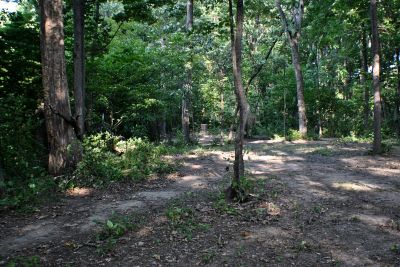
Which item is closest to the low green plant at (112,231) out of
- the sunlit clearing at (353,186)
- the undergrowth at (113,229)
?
the undergrowth at (113,229)

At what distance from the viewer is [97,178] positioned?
9.05m

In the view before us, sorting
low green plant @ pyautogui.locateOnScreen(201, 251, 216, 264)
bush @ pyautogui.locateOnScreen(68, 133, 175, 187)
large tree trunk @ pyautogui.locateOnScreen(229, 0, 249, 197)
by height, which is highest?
large tree trunk @ pyautogui.locateOnScreen(229, 0, 249, 197)

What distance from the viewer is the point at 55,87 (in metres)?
8.99

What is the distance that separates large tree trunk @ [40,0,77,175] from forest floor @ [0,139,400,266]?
111 cm

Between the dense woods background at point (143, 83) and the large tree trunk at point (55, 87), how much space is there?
0.03 m

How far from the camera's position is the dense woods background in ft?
29.5

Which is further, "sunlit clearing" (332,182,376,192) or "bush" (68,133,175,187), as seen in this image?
"bush" (68,133,175,187)

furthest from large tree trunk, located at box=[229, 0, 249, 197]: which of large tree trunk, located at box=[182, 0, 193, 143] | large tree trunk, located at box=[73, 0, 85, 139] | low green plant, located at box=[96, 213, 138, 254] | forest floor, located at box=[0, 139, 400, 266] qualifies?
large tree trunk, located at box=[182, 0, 193, 143]

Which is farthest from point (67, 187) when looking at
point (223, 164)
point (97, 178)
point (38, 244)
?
point (223, 164)

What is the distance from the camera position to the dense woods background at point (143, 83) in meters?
8.98

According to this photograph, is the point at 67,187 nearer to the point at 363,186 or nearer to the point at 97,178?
the point at 97,178

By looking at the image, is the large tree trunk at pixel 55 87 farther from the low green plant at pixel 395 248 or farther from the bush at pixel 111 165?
the low green plant at pixel 395 248

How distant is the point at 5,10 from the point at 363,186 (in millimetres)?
11490

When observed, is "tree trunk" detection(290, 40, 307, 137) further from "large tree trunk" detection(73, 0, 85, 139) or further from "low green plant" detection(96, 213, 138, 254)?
"low green plant" detection(96, 213, 138, 254)
